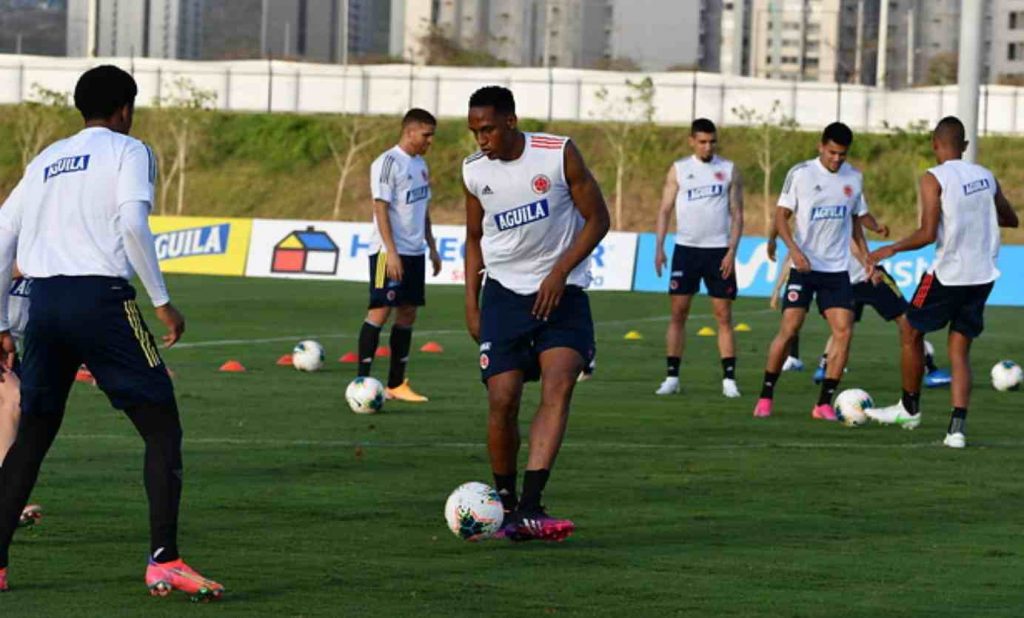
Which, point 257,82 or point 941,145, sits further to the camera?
point 257,82

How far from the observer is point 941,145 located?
545 inches

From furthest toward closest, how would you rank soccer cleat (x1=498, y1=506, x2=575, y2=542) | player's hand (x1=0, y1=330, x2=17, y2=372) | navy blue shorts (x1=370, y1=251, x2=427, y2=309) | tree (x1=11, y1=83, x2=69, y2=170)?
1. tree (x1=11, y1=83, x2=69, y2=170)
2. navy blue shorts (x1=370, y1=251, x2=427, y2=309)
3. soccer cleat (x1=498, y1=506, x2=575, y2=542)
4. player's hand (x1=0, y1=330, x2=17, y2=372)

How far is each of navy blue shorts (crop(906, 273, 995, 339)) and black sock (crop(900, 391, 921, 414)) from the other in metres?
0.93

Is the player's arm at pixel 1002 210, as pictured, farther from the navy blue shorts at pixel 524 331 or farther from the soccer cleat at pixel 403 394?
the navy blue shorts at pixel 524 331

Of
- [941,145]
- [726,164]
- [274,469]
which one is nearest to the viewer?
[274,469]

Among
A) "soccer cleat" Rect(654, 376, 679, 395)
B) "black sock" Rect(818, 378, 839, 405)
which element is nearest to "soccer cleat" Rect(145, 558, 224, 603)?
"black sock" Rect(818, 378, 839, 405)

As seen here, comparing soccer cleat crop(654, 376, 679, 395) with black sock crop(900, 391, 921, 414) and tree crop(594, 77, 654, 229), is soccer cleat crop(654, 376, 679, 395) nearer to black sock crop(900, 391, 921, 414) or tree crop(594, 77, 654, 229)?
black sock crop(900, 391, 921, 414)

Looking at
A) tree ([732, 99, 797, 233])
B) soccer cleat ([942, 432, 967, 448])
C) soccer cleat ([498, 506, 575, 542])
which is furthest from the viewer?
tree ([732, 99, 797, 233])

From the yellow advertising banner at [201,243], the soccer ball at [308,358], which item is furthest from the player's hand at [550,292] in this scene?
the yellow advertising banner at [201,243]

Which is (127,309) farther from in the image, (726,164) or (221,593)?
(726,164)

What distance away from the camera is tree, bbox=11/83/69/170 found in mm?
69750

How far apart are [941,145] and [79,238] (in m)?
7.49

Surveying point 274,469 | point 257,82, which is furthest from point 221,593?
point 257,82

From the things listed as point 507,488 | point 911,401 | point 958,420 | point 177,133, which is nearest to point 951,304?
point 958,420
